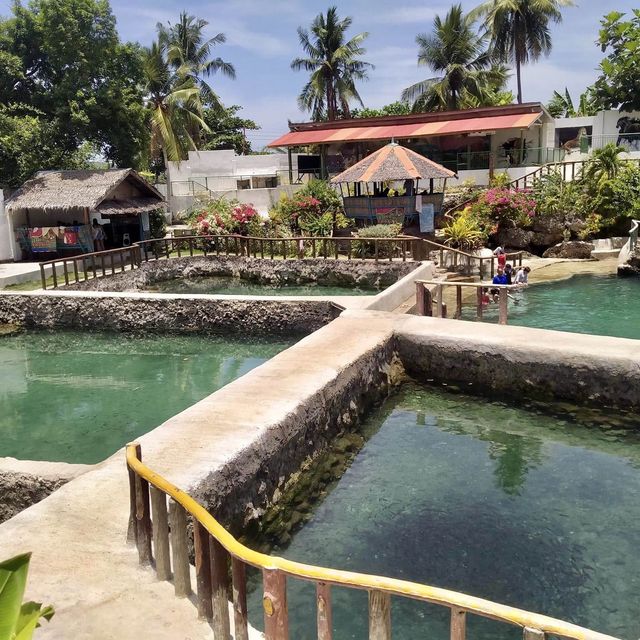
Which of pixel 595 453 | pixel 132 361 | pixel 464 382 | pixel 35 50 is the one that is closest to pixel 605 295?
pixel 464 382

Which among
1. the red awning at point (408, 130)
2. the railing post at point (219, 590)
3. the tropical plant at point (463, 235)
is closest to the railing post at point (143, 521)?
the railing post at point (219, 590)

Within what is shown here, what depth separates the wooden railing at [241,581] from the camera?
9.74 ft

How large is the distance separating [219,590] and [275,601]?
0.56m

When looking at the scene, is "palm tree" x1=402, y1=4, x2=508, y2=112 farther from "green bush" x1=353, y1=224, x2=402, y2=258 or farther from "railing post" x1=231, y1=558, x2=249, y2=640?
"railing post" x1=231, y1=558, x2=249, y2=640

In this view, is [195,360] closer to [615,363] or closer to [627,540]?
[615,363]

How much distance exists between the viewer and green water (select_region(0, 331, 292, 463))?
10.1m

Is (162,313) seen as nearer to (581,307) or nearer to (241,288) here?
(241,288)

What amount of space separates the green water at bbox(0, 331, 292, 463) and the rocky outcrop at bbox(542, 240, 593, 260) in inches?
532

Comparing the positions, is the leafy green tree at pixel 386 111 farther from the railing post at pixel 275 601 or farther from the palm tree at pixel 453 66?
the railing post at pixel 275 601

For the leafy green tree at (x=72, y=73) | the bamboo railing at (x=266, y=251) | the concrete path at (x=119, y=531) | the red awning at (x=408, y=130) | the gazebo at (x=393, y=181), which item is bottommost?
the concrete path at (x=119, y=531)

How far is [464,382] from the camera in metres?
11.1

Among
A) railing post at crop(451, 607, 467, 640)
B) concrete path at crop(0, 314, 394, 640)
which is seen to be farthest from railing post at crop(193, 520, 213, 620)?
railing post at crop(451, 607, 467, 640)

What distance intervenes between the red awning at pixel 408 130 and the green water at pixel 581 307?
27.7ft

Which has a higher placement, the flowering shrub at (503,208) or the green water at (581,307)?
the flowering shrub at (503,208)
